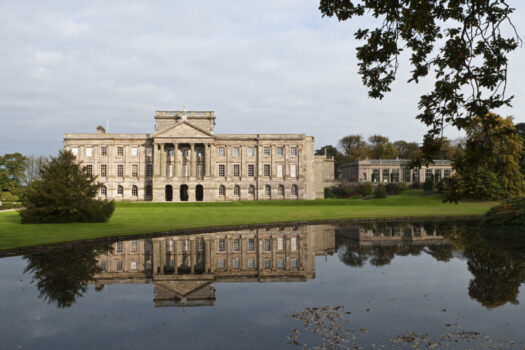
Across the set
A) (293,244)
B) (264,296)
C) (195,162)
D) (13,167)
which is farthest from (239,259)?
(13,167)

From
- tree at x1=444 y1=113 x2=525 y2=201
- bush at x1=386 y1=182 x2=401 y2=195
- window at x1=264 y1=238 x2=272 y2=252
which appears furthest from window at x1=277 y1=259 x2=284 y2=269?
bush at x1=386 y1=182 x2=401 y2=195

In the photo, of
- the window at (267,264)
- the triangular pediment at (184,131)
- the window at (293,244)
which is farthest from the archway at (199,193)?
the window at (267,264)

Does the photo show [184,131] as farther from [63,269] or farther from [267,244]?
[63,269]

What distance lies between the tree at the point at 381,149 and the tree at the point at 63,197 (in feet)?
266

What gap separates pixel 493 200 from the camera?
155ft

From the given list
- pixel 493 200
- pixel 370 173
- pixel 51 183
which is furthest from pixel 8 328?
pixel 370 173

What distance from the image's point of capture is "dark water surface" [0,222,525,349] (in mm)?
7305

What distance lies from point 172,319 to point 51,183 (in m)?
20.4

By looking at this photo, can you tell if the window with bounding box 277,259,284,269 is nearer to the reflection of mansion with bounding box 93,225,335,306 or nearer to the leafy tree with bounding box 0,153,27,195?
the reflection of mansion with bounding box 93,225,335,306

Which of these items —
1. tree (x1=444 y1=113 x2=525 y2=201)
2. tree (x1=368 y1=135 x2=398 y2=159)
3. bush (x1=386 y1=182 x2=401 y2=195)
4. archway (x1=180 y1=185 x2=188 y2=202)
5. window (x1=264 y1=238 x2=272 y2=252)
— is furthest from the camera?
tree (x1=368 y1=135 x2=398 y2=159)

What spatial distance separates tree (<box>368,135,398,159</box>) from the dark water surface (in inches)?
3203

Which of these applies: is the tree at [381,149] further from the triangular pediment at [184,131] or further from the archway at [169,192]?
the archway at [169,192]

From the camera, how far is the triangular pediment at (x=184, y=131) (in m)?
60.6

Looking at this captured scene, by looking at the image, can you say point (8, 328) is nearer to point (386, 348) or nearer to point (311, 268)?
point (386, 348)
